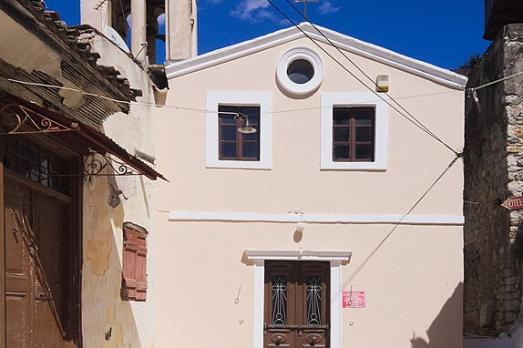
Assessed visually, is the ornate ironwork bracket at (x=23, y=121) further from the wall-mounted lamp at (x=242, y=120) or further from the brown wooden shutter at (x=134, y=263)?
the wall-mounted lamp at (x=242, y=120)

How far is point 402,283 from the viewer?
10188 millimetres

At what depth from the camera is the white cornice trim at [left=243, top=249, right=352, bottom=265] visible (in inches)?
400

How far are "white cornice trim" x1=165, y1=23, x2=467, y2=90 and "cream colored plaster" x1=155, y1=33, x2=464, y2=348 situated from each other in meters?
0.13

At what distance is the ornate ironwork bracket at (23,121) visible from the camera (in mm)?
5199

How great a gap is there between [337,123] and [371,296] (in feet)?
9.96

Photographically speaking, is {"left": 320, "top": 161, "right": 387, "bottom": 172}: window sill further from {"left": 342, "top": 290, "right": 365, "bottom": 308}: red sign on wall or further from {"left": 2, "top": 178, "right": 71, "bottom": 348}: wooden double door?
{"left": 2, "top": 178, "right": 71, "bottom": 348}: wooden double door

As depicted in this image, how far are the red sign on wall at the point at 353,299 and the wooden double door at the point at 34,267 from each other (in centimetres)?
496

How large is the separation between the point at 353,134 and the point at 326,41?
1.69 meters

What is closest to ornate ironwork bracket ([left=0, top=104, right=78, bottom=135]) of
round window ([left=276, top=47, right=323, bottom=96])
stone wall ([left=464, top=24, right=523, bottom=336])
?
round window ([left=276, top=47, right=323, bottom=96])

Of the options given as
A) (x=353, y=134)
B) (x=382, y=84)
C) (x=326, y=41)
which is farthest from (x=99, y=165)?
(x=382, y=84)

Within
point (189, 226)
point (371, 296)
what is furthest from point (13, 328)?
point (371, 296)

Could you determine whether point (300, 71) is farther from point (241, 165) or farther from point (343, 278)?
point (343, 278)

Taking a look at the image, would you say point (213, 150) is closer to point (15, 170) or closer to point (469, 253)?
point (15, 170)

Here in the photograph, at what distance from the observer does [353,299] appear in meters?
10.2
